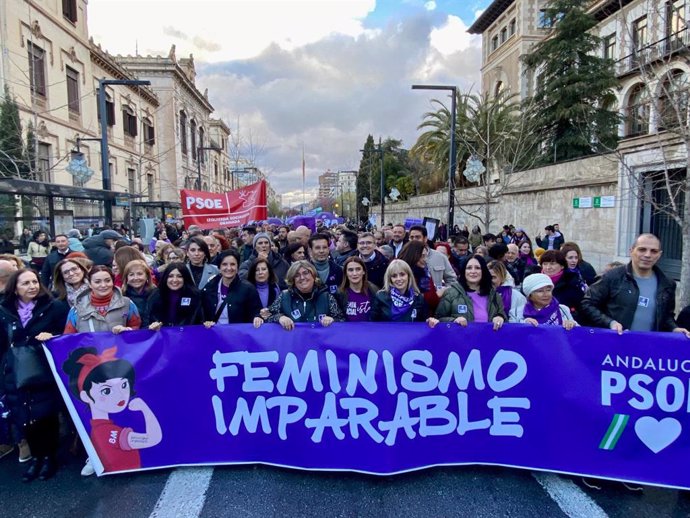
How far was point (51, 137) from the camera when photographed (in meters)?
25.4

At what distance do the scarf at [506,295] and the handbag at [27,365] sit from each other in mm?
3767

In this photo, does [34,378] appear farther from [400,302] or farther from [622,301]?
[622,301]

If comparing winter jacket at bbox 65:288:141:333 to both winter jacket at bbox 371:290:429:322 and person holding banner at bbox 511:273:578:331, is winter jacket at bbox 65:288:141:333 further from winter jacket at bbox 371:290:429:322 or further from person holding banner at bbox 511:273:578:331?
person holding banner at bbox 511:273:578:331

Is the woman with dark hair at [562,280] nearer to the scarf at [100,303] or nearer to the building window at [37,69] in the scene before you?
the scarf at [100,303]

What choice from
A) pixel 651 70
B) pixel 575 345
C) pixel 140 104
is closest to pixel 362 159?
pixel 140 104

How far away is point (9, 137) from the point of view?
60.0ft

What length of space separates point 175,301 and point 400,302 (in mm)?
2040

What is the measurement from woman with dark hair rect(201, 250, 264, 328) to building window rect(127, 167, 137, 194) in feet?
126

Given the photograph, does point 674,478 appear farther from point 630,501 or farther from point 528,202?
point 528,202

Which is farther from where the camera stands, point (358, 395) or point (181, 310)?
point (181, 310)

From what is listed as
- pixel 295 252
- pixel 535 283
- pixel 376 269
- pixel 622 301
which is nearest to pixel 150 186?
pixel 295 252

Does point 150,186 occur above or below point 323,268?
above

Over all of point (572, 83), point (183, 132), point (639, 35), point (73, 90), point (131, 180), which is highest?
point (183, 132)

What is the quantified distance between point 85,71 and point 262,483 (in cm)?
3466
